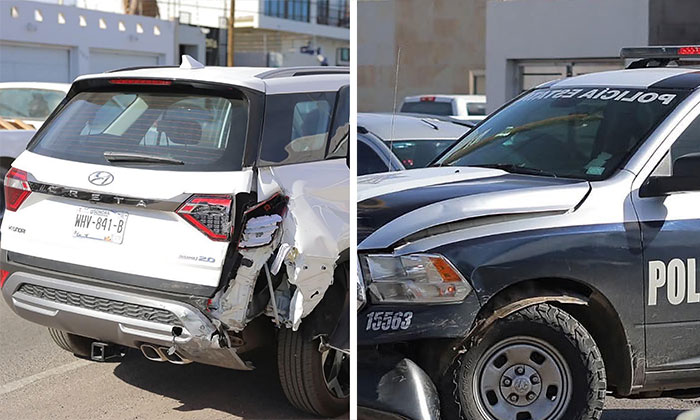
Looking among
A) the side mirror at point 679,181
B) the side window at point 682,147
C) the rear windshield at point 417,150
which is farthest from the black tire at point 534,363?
the rear windshield at point 417,150

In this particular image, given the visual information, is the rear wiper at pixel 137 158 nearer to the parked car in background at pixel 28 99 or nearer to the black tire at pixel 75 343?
the black tire at pixel 75 343

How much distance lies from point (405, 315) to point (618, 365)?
83cm

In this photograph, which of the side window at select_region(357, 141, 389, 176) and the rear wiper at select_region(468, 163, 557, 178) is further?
the side window at select_region(357, 141, 389, 176)

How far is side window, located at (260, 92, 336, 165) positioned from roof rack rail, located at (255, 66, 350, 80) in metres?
0.12

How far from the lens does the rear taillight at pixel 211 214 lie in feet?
12.0

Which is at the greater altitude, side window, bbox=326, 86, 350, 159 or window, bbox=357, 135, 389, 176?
side window, bbox=326, 86, 350, 159

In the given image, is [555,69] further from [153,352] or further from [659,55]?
[153,352]

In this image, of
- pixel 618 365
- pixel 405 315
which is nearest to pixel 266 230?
pixel 405 315

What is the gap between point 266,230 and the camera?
368cm

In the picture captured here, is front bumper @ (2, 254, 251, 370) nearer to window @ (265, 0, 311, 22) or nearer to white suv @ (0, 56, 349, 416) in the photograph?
white suv @ (0, 56, 349, 416)

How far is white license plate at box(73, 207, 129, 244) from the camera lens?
3.86 m

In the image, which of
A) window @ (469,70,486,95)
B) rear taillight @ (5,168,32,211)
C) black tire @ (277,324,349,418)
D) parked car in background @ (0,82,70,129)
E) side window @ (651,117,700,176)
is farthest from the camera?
parked car in background @ (0,82,70,129)

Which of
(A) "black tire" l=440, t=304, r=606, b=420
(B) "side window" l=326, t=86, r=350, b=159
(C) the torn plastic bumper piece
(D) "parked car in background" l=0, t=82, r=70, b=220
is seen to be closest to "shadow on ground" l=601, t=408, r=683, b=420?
(A) "black tire" l=440, t=304, r=606, b=420

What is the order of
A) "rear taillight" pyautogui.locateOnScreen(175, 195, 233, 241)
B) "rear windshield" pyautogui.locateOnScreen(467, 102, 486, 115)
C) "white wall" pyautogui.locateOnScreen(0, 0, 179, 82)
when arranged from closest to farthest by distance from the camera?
"rear taillight" pyautogui.locateOnScreen(175, 195, 233, 241), "white wall" pyautogui.locateOnScreen(0, 0, 179, 82), "rear windshield" pyautogui.locateOnScreen(467, 102, 486, 115)
